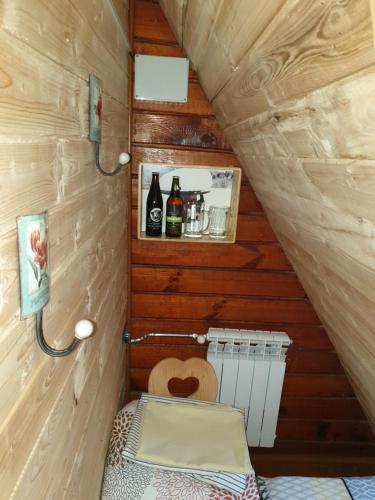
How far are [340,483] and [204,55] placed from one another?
1.65 metres

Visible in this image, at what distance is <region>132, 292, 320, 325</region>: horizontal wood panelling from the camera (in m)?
1.92

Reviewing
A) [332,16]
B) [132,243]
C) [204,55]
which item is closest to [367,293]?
[332,16]

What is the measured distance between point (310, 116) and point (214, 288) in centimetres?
134

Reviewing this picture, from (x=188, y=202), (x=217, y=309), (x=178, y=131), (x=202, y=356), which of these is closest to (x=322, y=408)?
(x=202, y=356)

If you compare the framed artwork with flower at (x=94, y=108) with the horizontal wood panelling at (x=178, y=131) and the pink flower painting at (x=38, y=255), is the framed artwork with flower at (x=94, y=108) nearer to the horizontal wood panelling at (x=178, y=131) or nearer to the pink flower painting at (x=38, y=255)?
the pink flower painting at (x=38, y=255)

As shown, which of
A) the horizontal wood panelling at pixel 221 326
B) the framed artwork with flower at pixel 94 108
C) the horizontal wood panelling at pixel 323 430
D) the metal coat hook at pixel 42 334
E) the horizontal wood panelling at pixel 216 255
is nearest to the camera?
the metal coat hook at pixel 42 334

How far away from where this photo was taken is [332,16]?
1.49 ft

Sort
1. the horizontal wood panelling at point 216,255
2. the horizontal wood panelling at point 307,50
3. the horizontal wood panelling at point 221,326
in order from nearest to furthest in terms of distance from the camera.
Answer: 1. the horizontal wood panelling at point 307,50
2. the horizontal wood panelling at point 216,255
3. the horizontal wood panelling at point 221,326

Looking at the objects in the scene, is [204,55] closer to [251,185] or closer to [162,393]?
[251,185]

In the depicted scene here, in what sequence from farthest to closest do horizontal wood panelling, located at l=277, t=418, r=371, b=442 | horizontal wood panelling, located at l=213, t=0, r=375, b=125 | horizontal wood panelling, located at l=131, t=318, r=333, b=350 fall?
horizontal wood panelling, located at l=277, t=418, r=371, b=442 → horizontal wood panelling, located at l=131, t=318, r=333, b=350 → horizontal wood panelling, located at l=213, t=0, r=375, b=125

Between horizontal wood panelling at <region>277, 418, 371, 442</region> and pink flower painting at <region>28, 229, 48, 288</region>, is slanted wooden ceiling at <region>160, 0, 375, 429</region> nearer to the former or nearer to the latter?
pink flower painting at <region>28, 229, 48, 288</region>

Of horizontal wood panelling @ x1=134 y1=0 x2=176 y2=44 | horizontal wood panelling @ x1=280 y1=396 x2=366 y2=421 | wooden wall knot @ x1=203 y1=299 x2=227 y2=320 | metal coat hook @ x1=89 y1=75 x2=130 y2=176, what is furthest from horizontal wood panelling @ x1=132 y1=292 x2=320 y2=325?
horizontal wood panelling @ x1=134 y1=0 x2=176 y2=44

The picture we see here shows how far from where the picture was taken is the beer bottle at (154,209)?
1688 millimetres

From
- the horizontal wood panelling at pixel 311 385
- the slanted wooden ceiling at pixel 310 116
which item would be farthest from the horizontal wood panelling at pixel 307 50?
the horizontal wood panelling at pixel 311 385
